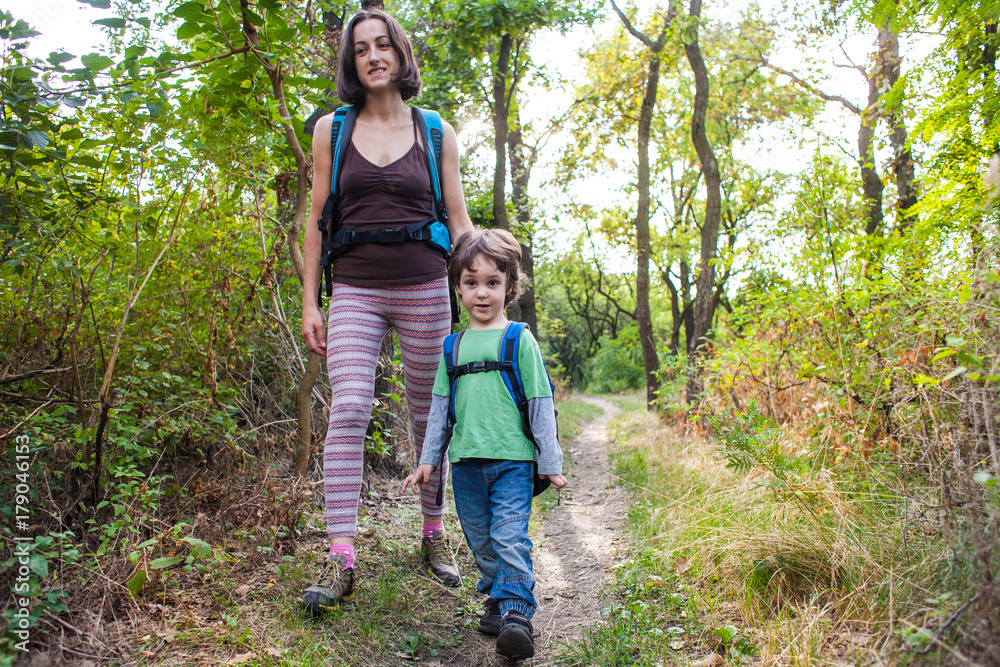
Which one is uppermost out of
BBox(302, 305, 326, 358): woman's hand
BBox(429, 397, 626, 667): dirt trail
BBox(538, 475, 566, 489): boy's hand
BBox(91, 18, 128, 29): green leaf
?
BBox(91, 18, 128, 29): green leaf

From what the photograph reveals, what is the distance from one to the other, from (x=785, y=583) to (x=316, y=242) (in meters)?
2.34

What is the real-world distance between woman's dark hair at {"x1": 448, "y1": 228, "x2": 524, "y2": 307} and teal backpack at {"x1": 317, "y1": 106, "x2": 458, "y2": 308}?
0.16 m

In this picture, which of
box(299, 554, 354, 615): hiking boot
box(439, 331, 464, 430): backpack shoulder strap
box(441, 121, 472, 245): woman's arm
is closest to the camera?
box(299, 554, 354, 615): hiking boot

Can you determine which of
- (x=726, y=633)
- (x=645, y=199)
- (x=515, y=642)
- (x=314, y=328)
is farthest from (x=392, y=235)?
(x=645, y=199)

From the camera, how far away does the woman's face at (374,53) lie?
2.62 m

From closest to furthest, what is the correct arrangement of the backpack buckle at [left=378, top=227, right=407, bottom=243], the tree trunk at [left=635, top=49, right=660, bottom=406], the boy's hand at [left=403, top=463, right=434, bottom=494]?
1. the boy's hand at [left=403, top=463, right=434, bottom=494]
2. the backpack buckle at [left=378, top=227, right=407, bottom=243]
3. the tree trunk at [left=635, top=49, right=660, bottom=406]

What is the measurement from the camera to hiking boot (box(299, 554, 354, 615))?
221 cm

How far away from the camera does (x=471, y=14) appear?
5934mm

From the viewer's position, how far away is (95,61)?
A: 2.29 metres

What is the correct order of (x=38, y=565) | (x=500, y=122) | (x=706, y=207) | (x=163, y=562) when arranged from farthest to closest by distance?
(x=706, y=207)
(x=500, y=122)
(x=163, y=562)
(x=38, y=565)

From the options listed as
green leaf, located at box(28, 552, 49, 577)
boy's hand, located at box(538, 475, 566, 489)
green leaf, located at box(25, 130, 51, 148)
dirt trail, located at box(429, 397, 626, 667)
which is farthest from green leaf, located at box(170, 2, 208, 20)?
dirt trail, located at box(429, 397, 626, 667)

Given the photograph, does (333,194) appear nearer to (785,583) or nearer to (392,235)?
(392,235)

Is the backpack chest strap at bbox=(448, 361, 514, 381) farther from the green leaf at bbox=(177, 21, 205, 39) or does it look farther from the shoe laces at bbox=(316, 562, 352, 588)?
the green leaf at bbox=(177, 21, 205, 39)

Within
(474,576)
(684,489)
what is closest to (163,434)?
(474,576)
